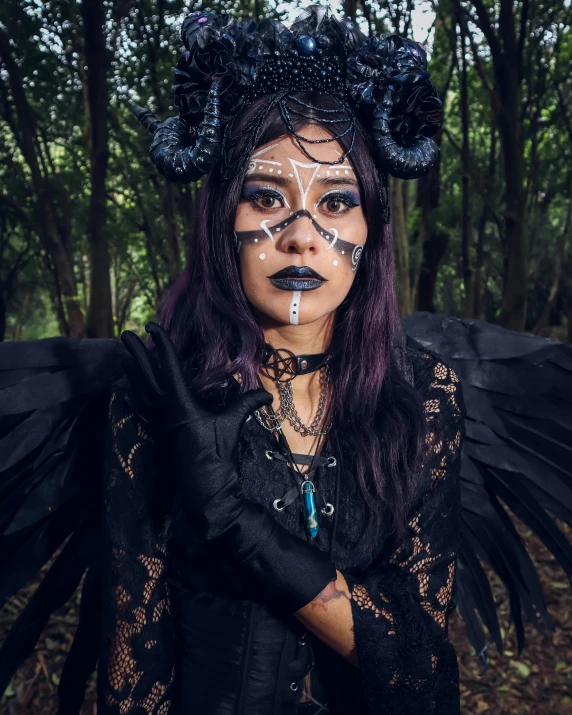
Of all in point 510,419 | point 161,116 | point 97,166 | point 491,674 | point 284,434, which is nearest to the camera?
point 284,434

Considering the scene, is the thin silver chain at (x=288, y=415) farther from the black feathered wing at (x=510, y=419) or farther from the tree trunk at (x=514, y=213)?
the tree trunk at (x=514, y=213)

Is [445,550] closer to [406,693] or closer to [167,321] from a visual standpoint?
[406,693]

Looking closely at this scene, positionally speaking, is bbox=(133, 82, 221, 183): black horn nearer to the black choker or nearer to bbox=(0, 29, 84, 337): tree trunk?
the black choker

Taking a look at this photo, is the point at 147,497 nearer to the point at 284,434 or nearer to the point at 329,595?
the point at 284,434

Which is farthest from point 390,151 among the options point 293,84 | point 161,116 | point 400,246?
point 161,116

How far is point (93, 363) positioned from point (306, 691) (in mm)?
1128

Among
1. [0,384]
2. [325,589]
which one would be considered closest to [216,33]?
[0,384]

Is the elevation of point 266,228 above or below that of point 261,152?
below

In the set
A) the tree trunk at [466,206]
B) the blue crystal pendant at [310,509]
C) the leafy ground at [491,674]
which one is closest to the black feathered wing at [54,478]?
the blue crystal pendant at [310,509]

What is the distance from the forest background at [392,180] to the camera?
4.18 meters

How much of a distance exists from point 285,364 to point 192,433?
16.9 inches

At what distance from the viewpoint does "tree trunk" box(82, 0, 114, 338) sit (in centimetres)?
689

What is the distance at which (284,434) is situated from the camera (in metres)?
1.77

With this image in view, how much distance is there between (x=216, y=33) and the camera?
5.37 ft
